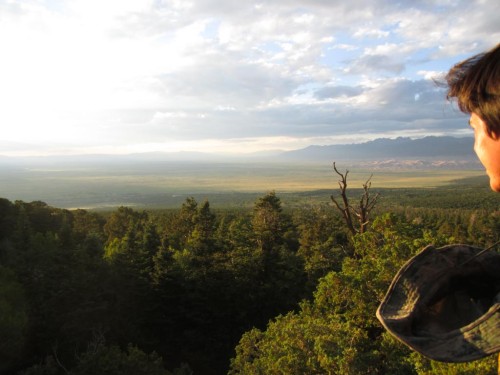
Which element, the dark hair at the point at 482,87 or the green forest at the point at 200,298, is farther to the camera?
the green forest at the point at 200,298

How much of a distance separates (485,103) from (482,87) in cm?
7

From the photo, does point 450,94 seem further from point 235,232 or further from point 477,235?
point 477,235

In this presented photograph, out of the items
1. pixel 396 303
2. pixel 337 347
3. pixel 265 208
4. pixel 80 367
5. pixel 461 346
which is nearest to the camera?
pixel 461 346

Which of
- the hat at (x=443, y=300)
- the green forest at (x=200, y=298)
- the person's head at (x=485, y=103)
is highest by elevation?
the person's head at (x=485, y=103)

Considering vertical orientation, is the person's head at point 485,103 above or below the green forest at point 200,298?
above

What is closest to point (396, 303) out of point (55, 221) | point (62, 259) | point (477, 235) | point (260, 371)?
point (260, 371)

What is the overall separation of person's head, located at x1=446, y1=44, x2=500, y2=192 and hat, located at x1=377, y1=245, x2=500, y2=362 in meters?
0.39

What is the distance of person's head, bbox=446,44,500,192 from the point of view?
4.55 ft

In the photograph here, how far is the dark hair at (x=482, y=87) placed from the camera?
4.55 ft

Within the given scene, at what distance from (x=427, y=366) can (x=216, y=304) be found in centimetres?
2416

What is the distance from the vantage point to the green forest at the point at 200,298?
10.5m

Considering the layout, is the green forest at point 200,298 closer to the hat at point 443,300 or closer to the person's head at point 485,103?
the hat at point 443,300

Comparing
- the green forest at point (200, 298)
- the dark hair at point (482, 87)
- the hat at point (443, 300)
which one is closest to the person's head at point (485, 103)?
the dark hair at point (482, 87)

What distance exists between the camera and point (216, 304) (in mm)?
30500
